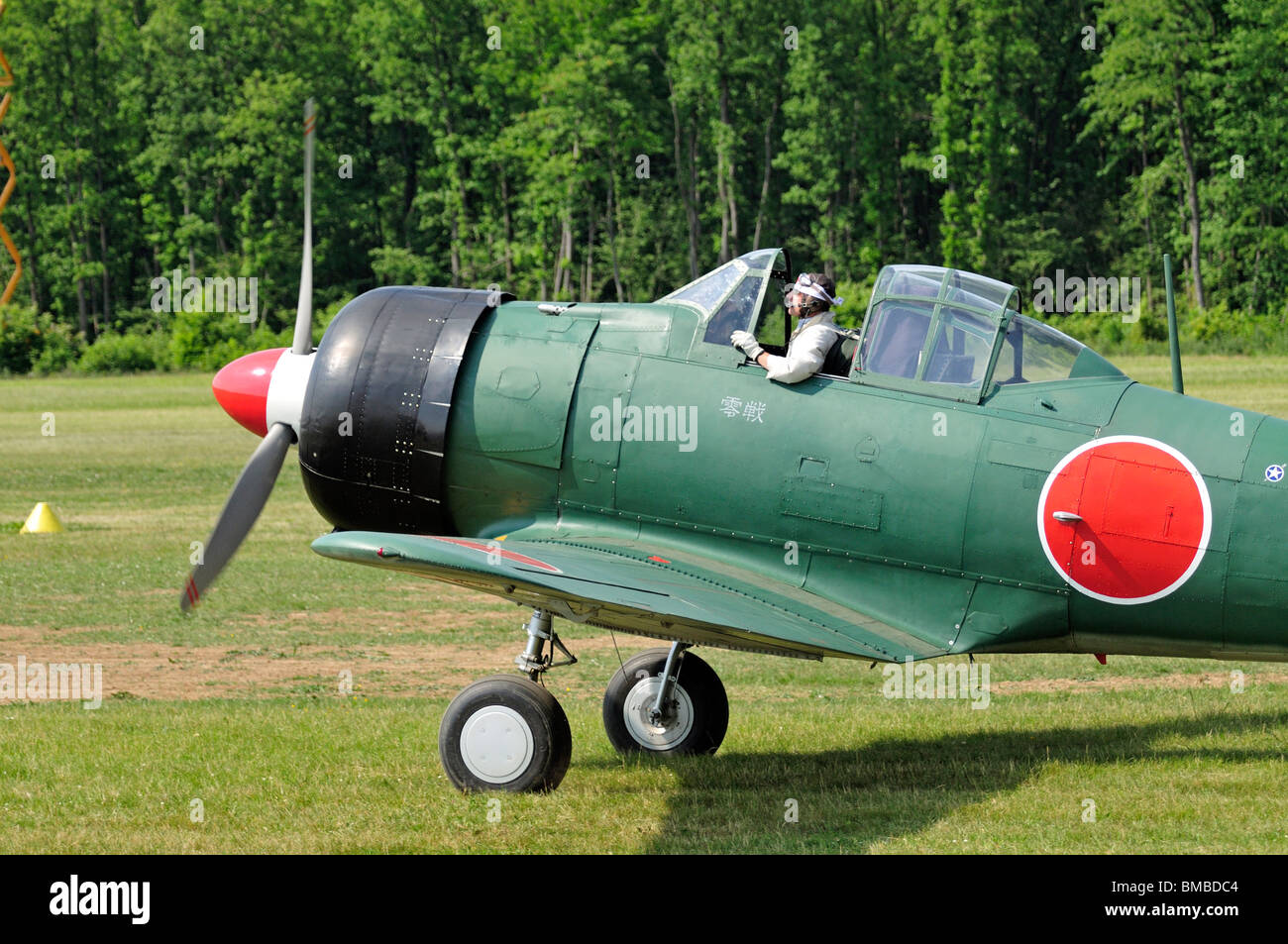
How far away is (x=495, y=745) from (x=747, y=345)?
8.91 feet

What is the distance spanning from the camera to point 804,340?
8.28 meters

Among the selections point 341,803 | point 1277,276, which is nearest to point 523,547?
point 341,803

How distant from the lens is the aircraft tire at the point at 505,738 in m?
7.91

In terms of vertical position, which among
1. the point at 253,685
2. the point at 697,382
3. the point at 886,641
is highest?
the point at 697,382

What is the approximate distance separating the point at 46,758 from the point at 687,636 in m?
4.53

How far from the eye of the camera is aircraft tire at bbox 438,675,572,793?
7.91m

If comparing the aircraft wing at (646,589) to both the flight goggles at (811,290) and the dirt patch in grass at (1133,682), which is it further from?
the dirt patch in grass at (1133,682)

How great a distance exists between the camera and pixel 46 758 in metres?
9.29

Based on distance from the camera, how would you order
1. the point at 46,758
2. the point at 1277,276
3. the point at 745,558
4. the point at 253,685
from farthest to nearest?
the point at 1277,276
the point at 253,685
the point at 46,758
the point at 745,558

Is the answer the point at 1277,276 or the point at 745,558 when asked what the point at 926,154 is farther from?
the point at 745,558

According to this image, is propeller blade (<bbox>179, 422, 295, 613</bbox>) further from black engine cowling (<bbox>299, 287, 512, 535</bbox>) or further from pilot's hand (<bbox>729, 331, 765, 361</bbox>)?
pilot's hand (<bbox>729, 331, 765, 361</bbox>)

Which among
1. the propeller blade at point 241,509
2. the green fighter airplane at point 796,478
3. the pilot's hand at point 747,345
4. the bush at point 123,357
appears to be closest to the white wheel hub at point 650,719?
the green fighter airplane at point 796,478

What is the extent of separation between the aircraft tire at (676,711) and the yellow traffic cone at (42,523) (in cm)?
1424

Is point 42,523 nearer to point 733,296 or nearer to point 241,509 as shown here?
point 241,509
